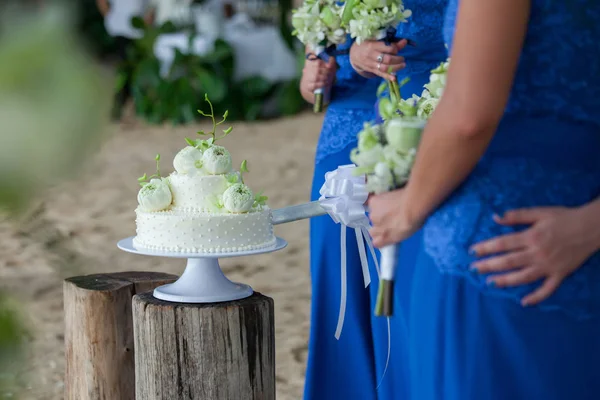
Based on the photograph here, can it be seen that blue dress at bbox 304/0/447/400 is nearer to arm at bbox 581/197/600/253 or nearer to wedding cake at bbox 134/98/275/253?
wedding cake at bbox 134/98/275/253

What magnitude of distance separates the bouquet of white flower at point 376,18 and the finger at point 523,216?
3.53 feet

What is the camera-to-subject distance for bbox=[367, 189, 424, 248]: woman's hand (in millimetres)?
1298

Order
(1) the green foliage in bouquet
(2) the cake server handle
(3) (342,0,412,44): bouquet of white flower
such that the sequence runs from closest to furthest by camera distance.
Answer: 1. (2) the cake server handle
2. (3) (342,0,412,44): bouquet of white flower
3. (1) the green foliage in bouquet

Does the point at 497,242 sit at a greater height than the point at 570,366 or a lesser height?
greater

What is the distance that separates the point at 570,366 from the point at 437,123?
1.37 ft

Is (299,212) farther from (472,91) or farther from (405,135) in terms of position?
(472,91)

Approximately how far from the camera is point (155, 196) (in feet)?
7.55

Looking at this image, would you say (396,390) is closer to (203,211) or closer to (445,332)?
(203,211)

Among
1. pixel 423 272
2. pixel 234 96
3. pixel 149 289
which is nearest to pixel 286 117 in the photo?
pixel 234 96

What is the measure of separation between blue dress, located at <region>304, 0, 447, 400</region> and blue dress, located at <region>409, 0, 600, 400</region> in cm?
112

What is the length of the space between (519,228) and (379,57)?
1.08 meters

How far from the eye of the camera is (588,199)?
1235 mm

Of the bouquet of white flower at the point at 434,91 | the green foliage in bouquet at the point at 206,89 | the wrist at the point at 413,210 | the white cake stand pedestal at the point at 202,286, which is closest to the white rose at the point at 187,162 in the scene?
the white cake stand pedestal at the point at 202,286

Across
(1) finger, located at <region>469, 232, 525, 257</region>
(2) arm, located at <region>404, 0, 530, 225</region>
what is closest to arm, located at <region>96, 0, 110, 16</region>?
(2) arm, located at <region>404, 0, 530, 225</region>
